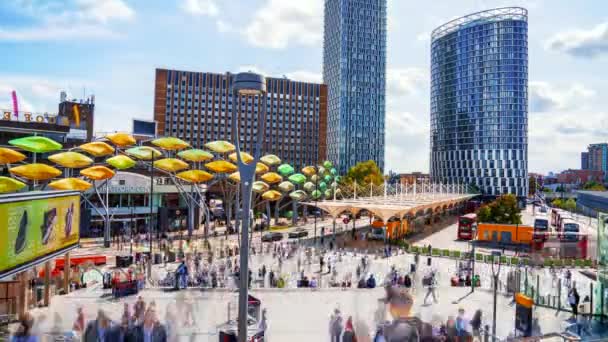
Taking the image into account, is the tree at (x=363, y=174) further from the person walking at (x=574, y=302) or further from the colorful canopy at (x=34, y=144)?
the person walking at (x=574, y=302)

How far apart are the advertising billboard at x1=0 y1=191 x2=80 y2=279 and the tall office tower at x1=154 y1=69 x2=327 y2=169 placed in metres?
89.8

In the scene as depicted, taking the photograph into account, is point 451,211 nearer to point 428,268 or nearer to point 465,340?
point 428,268

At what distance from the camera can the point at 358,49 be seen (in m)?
140

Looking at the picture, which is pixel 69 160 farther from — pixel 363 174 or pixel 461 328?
pixel 363 174

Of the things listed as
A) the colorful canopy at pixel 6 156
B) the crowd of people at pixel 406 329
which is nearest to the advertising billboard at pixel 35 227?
the crowd of people at pixel 406 329

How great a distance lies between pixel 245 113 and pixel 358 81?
132 ft

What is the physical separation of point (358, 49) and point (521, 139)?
176ft

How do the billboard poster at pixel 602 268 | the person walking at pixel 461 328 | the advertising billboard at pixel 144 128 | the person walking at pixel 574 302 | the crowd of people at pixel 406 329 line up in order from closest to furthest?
the crowd of people at pixel 406 329
the person walking at pixel 461 328
the billboard poster at pixel 602 268
the person walking at pixel 574 302
the advertising billboard at pixel 144 128

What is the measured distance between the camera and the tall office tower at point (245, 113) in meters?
113

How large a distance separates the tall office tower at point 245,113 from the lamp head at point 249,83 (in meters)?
99.2

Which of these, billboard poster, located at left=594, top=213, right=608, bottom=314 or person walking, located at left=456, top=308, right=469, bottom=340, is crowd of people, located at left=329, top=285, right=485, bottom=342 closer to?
person walking, located at left=456, top=308, right=469, bottom=340

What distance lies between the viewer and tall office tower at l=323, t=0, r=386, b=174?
140125 millimetres

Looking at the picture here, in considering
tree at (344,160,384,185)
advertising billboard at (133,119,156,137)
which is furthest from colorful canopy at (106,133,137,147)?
tree at (344,160,384,185)

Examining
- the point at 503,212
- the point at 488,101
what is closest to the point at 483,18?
the point at 488,101
